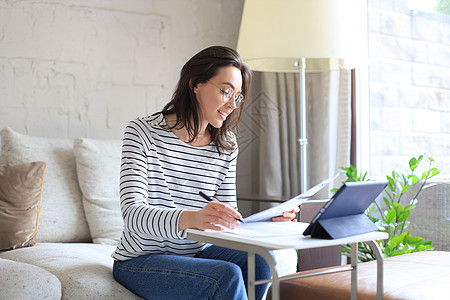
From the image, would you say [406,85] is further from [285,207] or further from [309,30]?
[285,207]

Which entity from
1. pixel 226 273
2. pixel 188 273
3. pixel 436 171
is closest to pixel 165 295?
pixel 188 273

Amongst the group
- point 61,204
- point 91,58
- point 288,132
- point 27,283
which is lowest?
point 27,283

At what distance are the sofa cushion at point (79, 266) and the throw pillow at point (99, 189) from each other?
0.11 m

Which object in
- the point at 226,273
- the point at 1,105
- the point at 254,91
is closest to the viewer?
the point at 226,273

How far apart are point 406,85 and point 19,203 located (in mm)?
1818

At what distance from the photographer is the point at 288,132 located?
10.6ft

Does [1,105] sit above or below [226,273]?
above

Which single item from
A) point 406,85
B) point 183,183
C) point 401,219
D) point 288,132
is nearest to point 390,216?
point 401,219

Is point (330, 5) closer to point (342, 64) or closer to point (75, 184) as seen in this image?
point (342, 64)

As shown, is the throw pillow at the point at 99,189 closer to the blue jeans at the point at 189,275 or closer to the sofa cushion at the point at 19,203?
the sofa cushion at the point at 19,203

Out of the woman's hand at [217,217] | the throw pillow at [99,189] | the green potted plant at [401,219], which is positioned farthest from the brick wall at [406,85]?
the woman's hand at [217,217]

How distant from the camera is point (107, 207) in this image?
2.41 metres

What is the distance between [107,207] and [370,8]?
1.62 meters

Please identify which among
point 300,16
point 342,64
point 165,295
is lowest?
point 165,295
